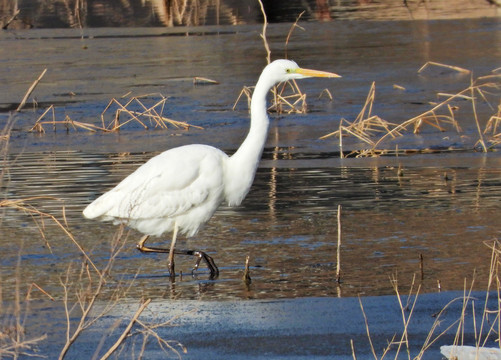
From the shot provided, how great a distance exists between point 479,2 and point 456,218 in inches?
881

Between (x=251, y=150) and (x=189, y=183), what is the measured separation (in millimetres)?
536

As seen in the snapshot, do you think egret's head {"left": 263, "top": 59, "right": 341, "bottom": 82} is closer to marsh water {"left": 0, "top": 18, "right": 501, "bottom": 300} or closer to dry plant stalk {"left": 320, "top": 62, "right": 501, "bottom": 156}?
marsh water {"left": 0, "top": 18, "right": 501, "bottom": 300}

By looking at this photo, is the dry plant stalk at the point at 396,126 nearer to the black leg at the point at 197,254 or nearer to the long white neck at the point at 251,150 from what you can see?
the long white neck at the point at 251,150

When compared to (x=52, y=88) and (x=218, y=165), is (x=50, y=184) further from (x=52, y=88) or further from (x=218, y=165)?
(x=52, y=88)

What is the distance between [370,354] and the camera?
564 cm

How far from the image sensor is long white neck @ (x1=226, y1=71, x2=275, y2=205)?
317 inches

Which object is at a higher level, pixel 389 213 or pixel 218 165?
pixel 218 165

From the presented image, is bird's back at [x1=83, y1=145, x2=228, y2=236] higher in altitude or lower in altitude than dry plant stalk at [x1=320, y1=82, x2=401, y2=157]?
higher

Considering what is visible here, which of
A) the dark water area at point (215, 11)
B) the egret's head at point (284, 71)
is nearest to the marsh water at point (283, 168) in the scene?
the egret's head at point (284, 71)

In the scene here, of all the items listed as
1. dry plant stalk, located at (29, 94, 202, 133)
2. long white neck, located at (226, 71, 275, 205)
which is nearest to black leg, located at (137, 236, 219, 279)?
long white neck, located at (226, 71, 275, 205)

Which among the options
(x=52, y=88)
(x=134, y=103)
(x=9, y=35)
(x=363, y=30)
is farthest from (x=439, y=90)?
(x=9, y=35)

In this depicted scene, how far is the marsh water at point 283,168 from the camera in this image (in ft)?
25.0

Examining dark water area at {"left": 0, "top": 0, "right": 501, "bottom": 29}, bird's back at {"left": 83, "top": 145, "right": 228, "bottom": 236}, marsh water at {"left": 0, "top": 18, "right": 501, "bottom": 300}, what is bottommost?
marsh water at {"left": 0, "top": 18, "right": 501, "bottom": 300}

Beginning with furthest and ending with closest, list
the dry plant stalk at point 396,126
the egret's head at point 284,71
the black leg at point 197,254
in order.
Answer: the dry plant stalk at point 396,126, the egret's head at point 284,71, the black leg at point 197,254
